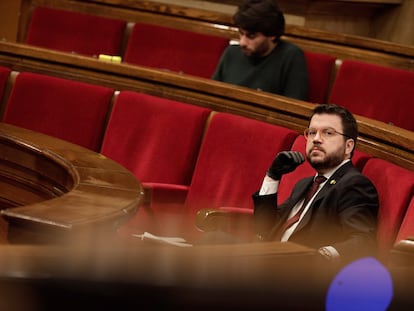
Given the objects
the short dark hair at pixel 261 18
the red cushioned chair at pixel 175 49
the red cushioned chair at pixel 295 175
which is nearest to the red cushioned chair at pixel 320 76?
the short dark hair at pixel 261 18

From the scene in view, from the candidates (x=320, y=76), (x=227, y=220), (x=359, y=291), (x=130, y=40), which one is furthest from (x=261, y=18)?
(x=359, y=291)

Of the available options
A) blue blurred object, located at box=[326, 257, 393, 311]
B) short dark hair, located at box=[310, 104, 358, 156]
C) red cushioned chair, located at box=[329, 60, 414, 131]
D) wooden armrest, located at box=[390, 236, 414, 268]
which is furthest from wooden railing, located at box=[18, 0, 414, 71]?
blue blurred object, located at box=[326, 257, 393, 311]

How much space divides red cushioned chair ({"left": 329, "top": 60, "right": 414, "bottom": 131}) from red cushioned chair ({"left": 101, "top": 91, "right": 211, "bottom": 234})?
1.51 ft

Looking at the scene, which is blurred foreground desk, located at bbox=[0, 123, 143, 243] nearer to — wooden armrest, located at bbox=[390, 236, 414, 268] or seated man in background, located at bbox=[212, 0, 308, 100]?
wooden armrest, located at bbox=[390, 236, 414, 268]

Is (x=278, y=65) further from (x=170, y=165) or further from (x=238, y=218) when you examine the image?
(x=238, y=218)

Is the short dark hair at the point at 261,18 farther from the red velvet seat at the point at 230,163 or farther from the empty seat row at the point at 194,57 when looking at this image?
the red velvet seat at the point at 230,163

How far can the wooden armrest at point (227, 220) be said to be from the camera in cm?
157

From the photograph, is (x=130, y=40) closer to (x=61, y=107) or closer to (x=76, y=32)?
(x=76, y=32)

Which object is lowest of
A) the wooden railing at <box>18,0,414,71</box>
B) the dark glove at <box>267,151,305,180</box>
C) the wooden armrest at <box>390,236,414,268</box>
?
the dark glove at <box>267,151,305,180</box>

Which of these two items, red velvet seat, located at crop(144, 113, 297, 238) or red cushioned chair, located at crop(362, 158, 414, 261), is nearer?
red cushioned chair, located at crop(362, 158, 414, 261)

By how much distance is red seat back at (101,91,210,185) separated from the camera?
1850 millimetres

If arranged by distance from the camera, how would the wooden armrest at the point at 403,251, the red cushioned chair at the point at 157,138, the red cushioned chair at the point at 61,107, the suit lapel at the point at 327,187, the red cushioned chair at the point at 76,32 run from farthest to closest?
the red cushioned chair at the point at 76,32, the red cushioned chair at the point at 61,107, the red cushioned chair at the point at 157,138, the suit lapel at the point at 327,187, the wooden armrest at the point at 403,251

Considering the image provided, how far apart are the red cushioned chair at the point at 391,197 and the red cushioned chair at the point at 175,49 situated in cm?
109

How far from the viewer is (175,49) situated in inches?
98.4
